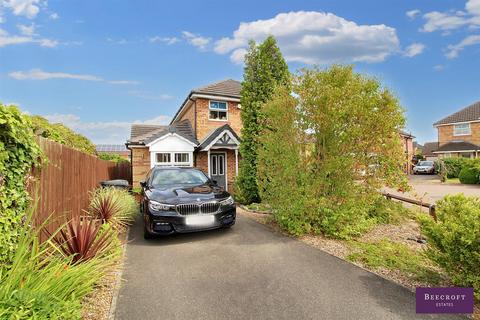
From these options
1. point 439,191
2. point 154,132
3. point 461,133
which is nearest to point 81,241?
point 154,132

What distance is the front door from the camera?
1560 centimetres

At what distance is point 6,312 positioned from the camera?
194 cm

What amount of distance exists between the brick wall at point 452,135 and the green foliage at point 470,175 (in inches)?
Answer: 633

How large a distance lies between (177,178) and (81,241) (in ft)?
11.8

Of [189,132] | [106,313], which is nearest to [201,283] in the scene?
[106,313]

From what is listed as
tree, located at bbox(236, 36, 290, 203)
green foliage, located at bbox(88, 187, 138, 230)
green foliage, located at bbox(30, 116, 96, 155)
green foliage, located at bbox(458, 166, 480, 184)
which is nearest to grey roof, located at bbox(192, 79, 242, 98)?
tree, located at bbox(236, 36, 290, 203)

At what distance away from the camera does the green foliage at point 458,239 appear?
295cm

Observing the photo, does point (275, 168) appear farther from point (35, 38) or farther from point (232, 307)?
point (35, 38)

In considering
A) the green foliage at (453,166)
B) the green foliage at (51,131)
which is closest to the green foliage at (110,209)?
the green foliage at (51,131)

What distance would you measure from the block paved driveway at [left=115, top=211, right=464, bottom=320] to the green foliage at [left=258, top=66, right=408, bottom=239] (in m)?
0.95

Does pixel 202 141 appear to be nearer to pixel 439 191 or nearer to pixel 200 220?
pixel 200 220

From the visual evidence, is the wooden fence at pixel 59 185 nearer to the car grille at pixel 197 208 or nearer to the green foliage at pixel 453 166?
the car grille at pixel 197 208

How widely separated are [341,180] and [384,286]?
251cm

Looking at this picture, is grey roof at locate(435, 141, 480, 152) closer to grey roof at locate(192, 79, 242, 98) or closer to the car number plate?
grey roof at locate(192, 79, 242, 98)
